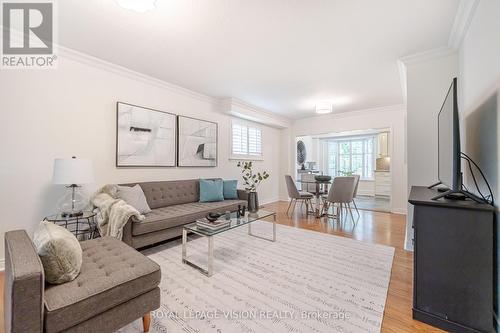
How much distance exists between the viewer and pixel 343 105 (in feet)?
16.7

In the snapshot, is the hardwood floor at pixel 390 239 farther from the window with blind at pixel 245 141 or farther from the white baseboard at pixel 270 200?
the window with blind at pixel 245 141

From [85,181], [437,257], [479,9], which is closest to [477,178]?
[437,257]

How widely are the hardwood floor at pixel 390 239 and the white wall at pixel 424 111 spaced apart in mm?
518

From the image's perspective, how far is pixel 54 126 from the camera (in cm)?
266

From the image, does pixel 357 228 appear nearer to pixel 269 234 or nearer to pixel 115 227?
pixel 269 234

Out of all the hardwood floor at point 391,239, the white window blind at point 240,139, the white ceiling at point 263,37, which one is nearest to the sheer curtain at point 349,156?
the hardwood floor at point 391,239

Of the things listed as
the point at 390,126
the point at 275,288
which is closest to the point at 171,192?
the point at 275,288

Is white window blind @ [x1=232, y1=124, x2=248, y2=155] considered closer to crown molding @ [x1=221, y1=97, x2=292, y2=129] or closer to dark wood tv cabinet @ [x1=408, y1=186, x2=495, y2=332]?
crown molding @ [x1=221, y1=97, x2=292, y2=129]

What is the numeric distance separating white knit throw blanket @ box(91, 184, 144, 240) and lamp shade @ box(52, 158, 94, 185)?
1.21 ft

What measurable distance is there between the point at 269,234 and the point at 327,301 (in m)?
1.70

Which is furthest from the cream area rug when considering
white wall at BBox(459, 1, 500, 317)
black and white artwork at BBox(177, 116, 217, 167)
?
black and white artwork at BBox(177, 116, 217, 167)

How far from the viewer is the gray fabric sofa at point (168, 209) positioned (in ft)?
8.39

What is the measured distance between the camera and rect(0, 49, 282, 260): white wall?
2371 millimetres

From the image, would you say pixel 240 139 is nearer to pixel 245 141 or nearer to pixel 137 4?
pixel 245 141
